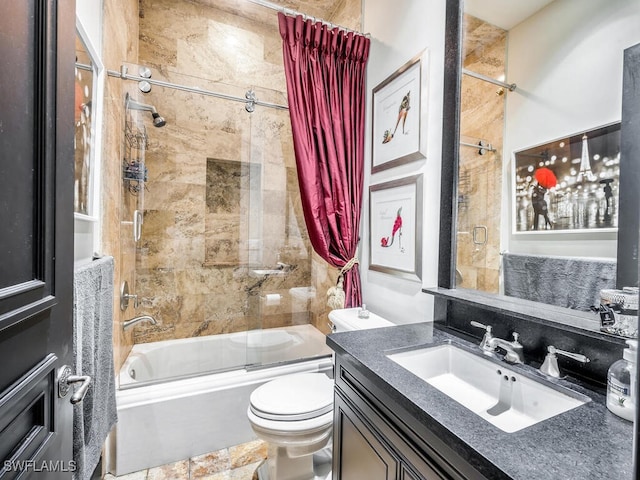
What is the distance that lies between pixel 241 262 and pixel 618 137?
7.66 ft

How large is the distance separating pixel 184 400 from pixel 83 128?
1.50 metres

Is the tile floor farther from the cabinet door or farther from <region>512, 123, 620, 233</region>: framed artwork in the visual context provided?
<region>512, 123, 620, 233</region>: framed artwork

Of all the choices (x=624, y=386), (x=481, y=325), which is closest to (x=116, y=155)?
(x=481, y=325)

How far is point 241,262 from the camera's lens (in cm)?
254

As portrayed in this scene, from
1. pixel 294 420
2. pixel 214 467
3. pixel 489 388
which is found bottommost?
pixel 214 467

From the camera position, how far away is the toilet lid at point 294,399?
4.43 ft

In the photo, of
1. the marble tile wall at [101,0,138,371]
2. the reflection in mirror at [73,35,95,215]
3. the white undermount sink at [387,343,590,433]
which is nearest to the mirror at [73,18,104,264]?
the reflection in mirror at [73,35,95,215]

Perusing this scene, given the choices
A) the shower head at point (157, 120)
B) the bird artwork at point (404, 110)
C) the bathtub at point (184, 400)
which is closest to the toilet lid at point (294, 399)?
the bathtub at point (184, 400)

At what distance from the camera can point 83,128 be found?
132cm

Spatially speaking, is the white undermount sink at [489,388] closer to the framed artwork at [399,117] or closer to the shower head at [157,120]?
the framed artwork at [399,117]

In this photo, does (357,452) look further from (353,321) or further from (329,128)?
(329,128)

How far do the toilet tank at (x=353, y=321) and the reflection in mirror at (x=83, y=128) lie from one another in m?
1.38

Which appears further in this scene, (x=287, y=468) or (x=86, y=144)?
(x=287, y=468)

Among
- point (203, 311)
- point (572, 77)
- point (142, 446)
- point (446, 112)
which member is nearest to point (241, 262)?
point (203, 311)
